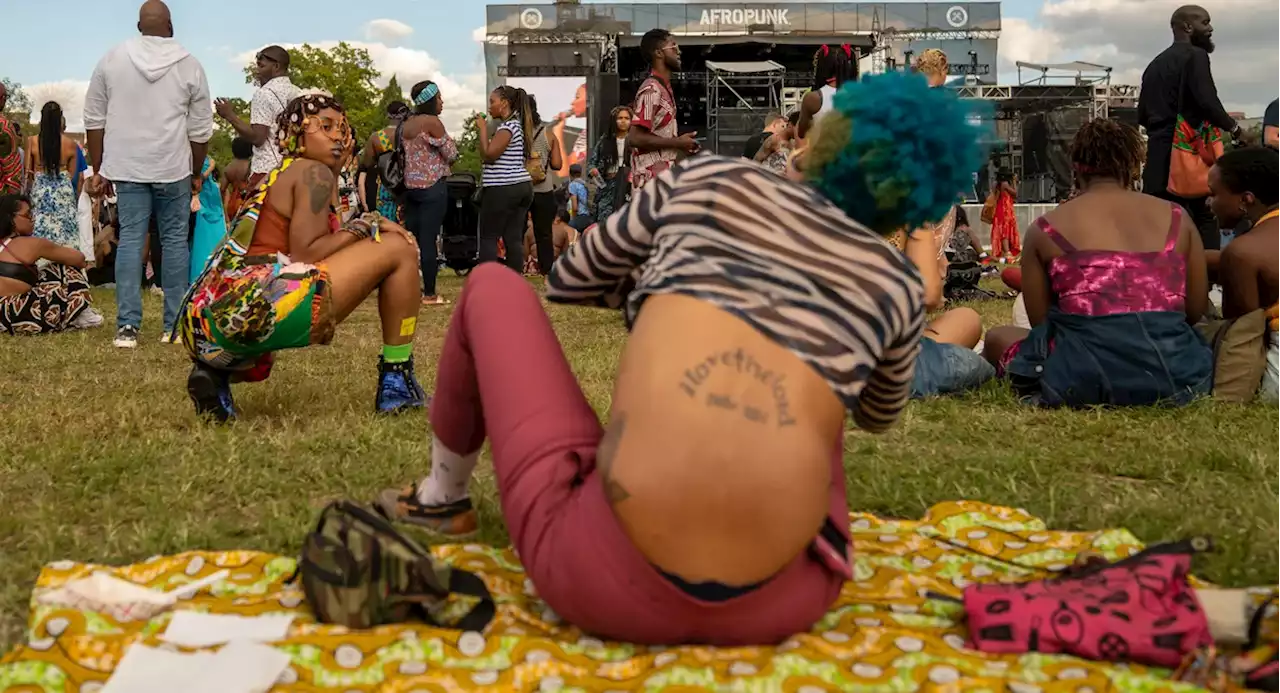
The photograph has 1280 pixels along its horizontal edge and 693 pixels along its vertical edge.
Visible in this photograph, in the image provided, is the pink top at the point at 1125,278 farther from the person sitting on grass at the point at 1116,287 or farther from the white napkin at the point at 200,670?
the white napkin at the point at 200,670

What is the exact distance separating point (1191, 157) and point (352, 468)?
585 centimetres

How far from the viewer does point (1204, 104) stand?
285 inches

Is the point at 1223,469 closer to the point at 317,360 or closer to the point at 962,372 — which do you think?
the point at 962,372

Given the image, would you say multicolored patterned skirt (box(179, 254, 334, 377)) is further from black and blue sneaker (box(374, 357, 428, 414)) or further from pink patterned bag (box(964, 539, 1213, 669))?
pink patterned bag (box(964, 539, 1213, 669))

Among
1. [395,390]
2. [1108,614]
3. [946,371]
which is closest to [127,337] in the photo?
[395,390]

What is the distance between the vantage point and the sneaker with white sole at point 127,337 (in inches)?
288

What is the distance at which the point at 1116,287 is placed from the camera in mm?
4863

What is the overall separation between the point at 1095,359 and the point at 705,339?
11.5 feet

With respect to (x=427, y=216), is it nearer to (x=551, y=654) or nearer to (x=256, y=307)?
(x=256, y=307)

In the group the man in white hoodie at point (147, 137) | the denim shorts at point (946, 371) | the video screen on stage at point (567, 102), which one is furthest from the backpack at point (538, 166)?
the video screen on stage at point (567, 102)

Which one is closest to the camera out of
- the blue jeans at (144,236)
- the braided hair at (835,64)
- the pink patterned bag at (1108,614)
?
the pink patterned bag at (1108,614)

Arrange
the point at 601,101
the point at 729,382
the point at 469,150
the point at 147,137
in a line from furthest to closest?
the point at 469,150 < the point at 601,101 < the point at 147,137 < the point at 729,382

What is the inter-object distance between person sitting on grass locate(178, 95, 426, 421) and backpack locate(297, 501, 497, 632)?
206cm

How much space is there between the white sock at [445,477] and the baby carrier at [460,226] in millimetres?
11287
